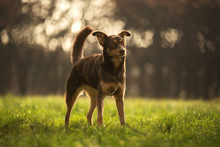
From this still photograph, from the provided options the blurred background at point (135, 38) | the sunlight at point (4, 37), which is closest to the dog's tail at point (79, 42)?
the blurred background at point (135, 38)

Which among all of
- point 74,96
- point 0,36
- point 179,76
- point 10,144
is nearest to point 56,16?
point 0,36

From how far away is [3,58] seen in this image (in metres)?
17.9

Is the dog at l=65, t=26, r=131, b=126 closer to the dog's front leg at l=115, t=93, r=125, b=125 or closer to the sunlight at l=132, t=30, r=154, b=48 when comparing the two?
the dog's front leg at l=115, t=93, r=125, b=125

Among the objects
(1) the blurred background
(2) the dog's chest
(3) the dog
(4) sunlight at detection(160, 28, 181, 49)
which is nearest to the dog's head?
(3) the dog

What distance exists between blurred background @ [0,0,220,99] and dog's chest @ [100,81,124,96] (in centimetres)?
1203

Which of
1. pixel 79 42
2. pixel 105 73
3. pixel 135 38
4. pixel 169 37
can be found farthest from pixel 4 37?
pixel 105 73

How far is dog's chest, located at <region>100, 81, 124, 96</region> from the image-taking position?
5098 millimetres

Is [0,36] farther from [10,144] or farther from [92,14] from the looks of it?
[10,144]

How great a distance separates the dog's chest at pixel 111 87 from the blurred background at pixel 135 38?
12026 mm

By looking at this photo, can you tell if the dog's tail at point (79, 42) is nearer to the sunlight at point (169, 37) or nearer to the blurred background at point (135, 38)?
the blurred background at point (135, 38)

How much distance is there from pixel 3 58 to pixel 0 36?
149cm

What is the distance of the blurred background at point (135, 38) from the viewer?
1648 cm

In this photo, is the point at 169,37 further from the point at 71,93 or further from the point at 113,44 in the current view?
the point at 113,44

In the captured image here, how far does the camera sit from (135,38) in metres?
17.9
